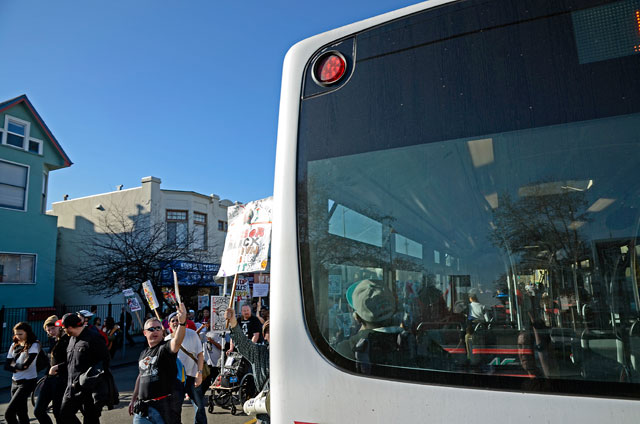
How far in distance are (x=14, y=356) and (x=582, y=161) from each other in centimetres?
823

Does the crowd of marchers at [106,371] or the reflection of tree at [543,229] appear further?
the crowd of marchers at [106,371]

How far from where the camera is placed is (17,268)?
64.0 feet

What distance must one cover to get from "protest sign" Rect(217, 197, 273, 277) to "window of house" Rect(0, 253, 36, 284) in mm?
16657

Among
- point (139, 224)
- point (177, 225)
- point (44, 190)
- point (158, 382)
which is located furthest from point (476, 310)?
point (177, 225)

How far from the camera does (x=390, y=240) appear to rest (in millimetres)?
1864

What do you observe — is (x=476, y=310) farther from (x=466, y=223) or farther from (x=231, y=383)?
(x=231, y=383)

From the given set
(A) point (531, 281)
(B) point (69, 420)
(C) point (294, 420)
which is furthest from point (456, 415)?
(B) point (69, 420)

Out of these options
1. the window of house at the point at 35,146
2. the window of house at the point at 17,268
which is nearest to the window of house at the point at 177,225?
the window of house at the point at 17,268

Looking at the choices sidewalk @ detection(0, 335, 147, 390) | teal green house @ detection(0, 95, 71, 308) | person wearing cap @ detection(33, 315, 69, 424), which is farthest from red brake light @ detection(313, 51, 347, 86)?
teal green house @ detection(0, 95, 71, 308)

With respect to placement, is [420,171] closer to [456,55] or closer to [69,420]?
[456,55]

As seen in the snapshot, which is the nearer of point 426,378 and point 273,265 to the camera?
point 426,378

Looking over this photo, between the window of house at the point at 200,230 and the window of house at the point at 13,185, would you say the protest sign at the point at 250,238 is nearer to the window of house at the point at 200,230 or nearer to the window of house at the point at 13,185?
the window of house at the point at 13,185

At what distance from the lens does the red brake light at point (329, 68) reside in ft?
7.02

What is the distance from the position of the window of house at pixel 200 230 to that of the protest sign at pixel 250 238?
20.5 meters
